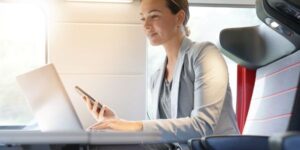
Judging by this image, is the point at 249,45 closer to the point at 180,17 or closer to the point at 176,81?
the point at 180,17

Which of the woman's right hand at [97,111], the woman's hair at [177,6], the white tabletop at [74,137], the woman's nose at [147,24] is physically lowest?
the woman's right hand at [97,111]

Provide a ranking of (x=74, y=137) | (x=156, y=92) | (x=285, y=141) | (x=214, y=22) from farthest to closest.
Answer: (x=214, y=22) → (x=156, y=92) → (x=74, y=137) → (x=285, y=141)

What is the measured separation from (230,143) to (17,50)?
1355 mm

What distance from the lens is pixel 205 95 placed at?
1.51m

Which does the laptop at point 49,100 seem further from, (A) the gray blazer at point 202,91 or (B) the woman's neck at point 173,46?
(B) the woman's neck at point 173,46

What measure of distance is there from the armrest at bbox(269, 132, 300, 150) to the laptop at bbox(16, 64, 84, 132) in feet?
2.09

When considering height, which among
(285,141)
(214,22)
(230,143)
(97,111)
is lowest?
(97,111)

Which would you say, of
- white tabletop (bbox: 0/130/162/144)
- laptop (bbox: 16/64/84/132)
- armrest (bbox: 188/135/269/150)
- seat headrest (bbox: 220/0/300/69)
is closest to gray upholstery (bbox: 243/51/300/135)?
seat headrest (bbox: 220/0/300/69)

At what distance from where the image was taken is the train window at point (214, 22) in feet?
7.55

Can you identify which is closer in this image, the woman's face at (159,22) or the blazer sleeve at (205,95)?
the blazer sleeve at (205,95)

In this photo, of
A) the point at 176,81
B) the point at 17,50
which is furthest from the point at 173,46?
the point at 17,50

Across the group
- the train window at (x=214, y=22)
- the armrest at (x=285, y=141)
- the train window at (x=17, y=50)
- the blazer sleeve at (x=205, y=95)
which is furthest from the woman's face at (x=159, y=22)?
the armrest at (x=285, y=141)

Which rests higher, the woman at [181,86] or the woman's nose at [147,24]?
the woman's nose at [147,24]

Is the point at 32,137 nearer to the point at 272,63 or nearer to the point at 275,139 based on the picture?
the point at 275,139
